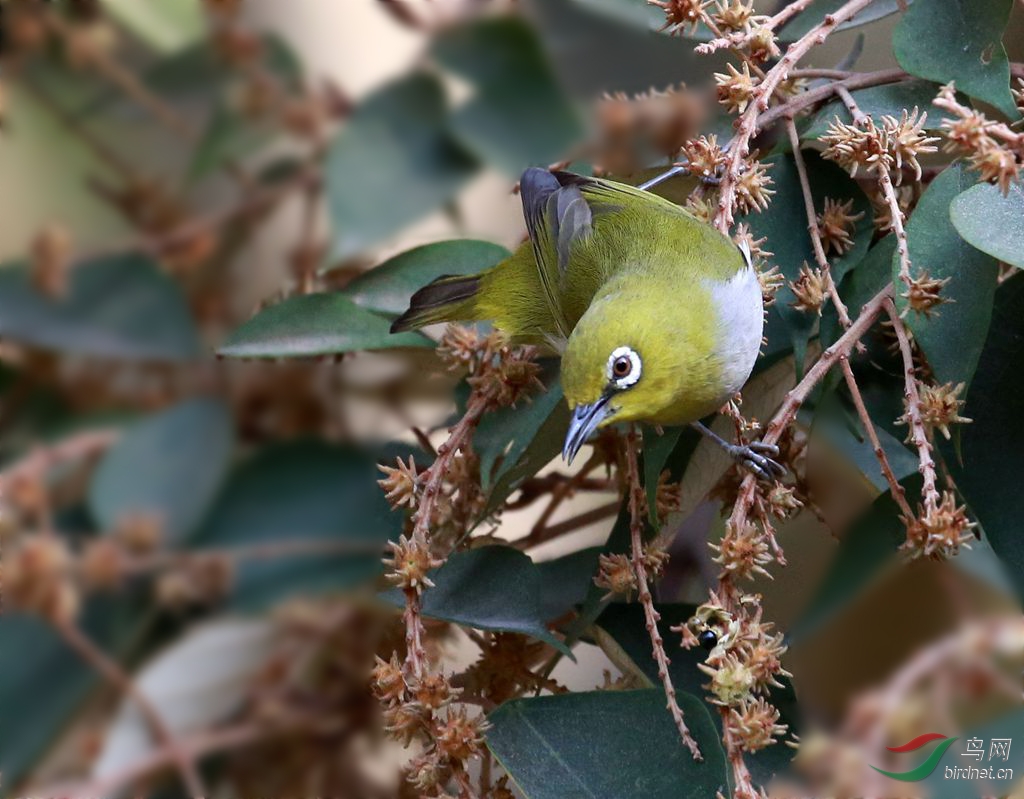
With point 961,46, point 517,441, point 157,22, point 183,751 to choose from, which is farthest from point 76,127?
point 961,46

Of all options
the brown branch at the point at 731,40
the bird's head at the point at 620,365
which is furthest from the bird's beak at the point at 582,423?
the brown branch at the point at 731,40

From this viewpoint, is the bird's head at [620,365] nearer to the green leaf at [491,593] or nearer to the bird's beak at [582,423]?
the bird's beak at [582,423]

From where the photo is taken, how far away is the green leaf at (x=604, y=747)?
0.70m

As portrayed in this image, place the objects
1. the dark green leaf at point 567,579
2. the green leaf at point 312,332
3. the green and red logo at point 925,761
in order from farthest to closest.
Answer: the dark green leaf at point 567,579 → the green leaf at point 312,332 → the green and red logo at point 925,761

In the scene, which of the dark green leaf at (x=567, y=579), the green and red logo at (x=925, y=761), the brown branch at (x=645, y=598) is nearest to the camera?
the green and red logo at (x=925, y=761)

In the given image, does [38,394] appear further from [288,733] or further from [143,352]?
[288,733]

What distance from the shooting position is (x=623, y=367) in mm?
914

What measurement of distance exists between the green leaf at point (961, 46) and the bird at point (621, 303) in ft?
0.76

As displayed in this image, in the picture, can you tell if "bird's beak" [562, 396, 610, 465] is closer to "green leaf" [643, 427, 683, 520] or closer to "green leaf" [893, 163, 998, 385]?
"green leaf" [643, 427, 683, 520]

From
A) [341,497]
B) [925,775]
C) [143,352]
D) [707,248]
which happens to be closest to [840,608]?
[925,775]

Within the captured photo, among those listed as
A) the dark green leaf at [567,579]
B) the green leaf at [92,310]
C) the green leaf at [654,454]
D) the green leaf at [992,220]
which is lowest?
the dark green leaf at [567,579]

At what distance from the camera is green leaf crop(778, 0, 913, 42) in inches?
39.4

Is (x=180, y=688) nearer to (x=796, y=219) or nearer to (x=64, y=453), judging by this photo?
(x=64, y=453)

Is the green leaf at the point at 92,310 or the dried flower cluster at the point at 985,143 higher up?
the green leaf at the point at 92,310
